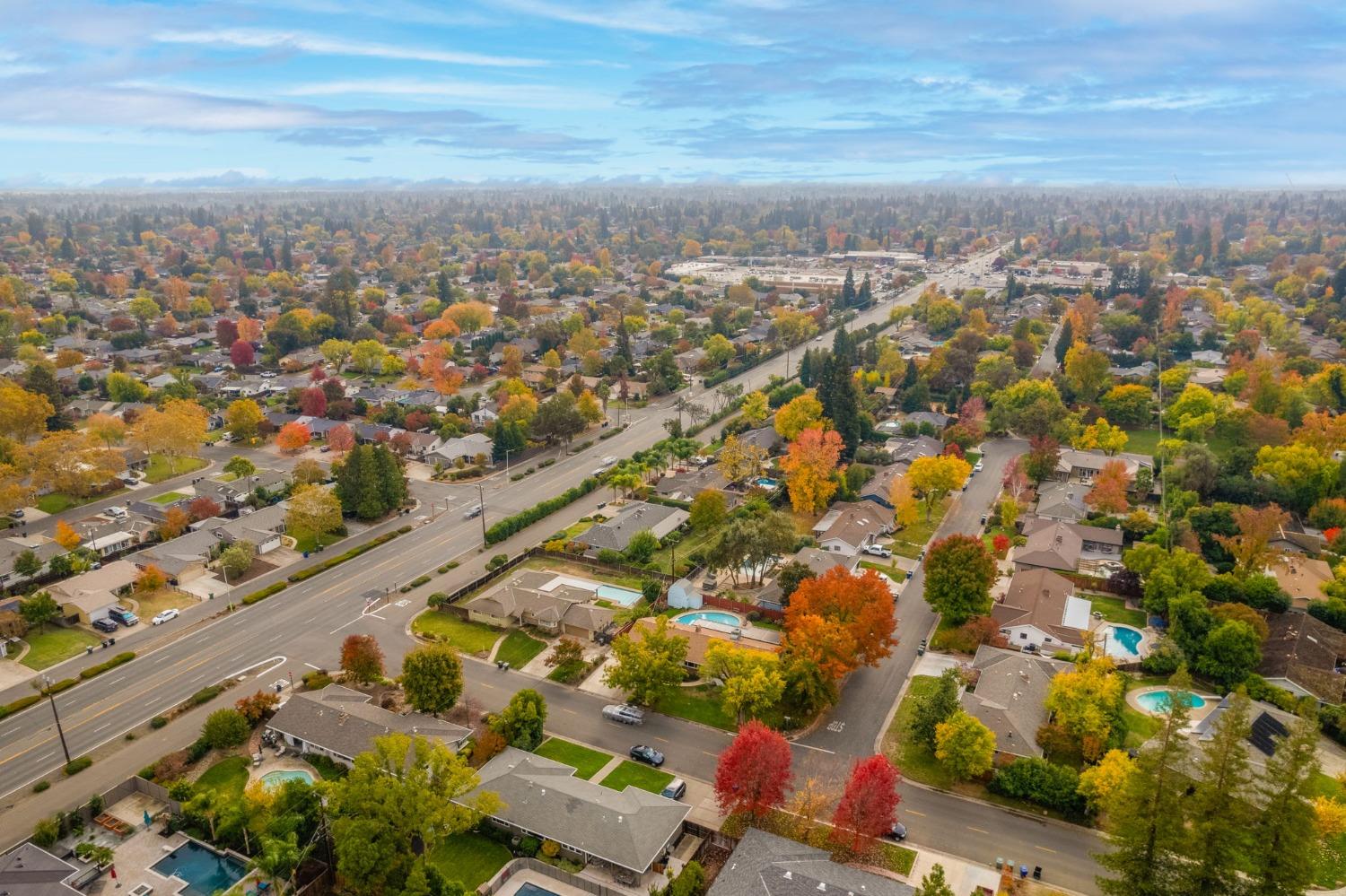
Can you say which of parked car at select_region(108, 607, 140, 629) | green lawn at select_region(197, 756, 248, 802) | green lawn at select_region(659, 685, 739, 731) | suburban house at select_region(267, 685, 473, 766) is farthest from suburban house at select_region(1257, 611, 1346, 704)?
parked car at select_region(108, 607, 140, 629)

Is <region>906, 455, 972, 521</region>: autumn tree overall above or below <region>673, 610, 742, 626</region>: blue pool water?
above

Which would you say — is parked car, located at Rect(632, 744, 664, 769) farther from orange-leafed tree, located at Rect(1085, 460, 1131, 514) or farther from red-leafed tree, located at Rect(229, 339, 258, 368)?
red-leafed tree, located at Rect(229, 339, 258, 368)

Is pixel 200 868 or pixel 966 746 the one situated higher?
pixel 966 746

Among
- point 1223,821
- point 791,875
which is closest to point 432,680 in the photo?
point 791,875

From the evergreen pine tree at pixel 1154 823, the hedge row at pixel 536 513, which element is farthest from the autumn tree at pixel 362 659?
the evergreen pine tree at pixel 1154 823

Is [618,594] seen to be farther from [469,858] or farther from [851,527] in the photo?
[469,858]

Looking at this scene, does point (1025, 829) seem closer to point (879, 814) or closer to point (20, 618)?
point (879, 814)
